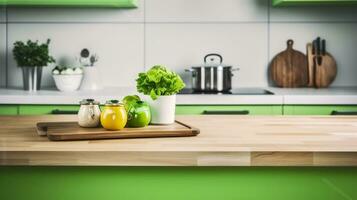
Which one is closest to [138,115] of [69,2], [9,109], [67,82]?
[9,109]

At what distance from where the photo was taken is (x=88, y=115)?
1.98 m

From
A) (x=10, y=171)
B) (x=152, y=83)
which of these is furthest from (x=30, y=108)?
(x=10, y=171)

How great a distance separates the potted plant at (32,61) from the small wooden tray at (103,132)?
1.87 metres

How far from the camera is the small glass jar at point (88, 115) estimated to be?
198 centimetres

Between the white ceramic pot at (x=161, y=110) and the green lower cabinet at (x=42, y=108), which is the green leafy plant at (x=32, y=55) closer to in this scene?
the green lower cabinet at (x=42, y=108)

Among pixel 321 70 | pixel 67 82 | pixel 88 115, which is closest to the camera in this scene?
pixel 88 115

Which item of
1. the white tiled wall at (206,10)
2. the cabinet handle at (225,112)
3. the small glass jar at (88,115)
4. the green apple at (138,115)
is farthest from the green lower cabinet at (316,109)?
the small glass jar at (88,115)

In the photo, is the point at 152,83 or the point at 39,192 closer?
the point at 39,192

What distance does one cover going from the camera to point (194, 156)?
1612mm

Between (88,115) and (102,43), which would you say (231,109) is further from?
(88,115)

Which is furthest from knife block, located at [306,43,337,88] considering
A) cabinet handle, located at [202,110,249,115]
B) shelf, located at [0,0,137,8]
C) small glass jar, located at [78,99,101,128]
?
small glass jar, located at [78,99,101,128]

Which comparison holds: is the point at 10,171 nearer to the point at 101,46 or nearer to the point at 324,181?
the point at 324,181

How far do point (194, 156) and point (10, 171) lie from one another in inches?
20.8

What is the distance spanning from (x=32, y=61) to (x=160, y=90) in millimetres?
1983
